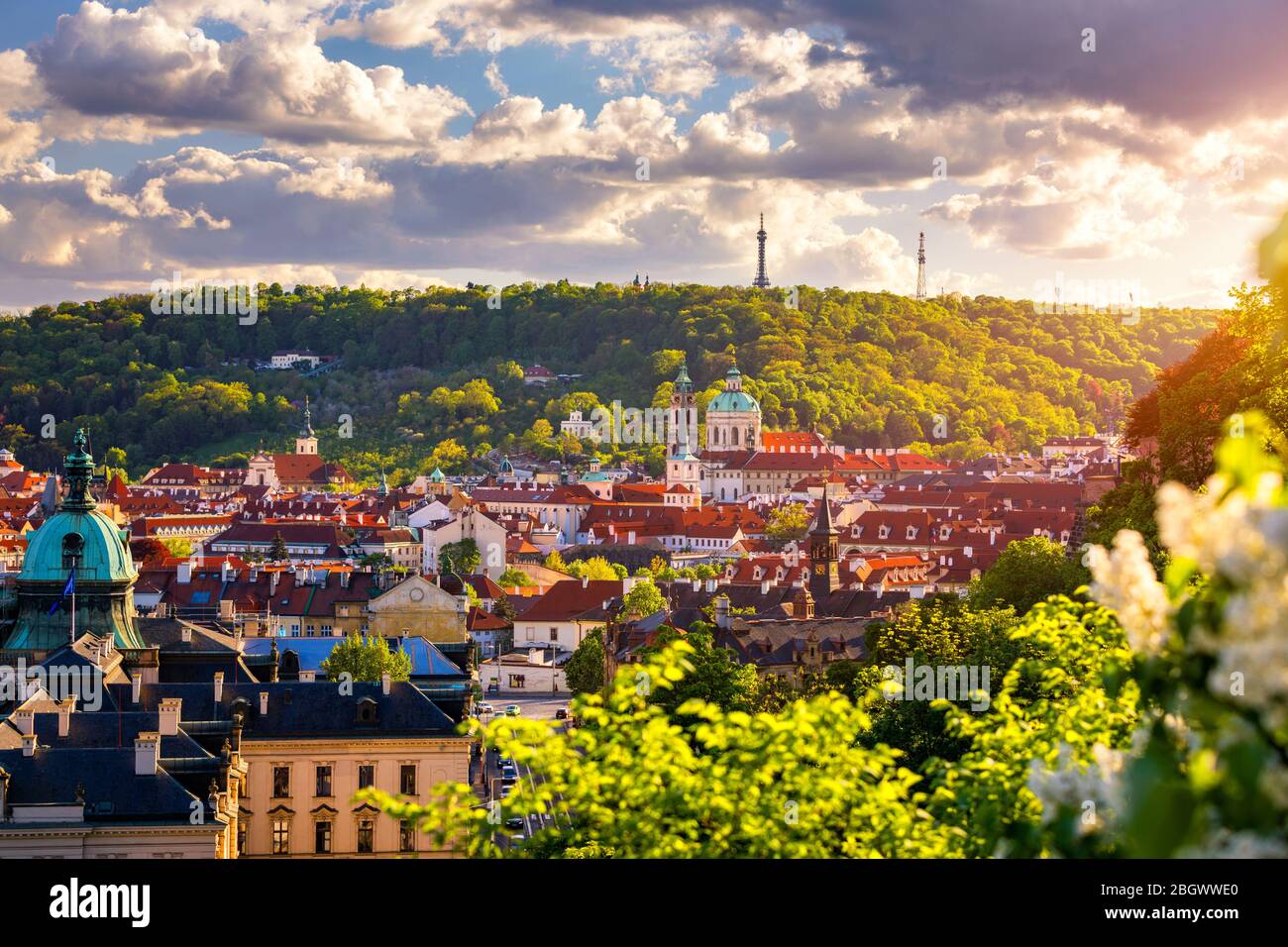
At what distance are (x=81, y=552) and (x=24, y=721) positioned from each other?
9331 millimetres

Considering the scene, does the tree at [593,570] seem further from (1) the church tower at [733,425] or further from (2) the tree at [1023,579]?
(1) the church tower at [733,425]

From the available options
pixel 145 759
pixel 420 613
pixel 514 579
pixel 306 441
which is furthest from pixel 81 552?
pixel 306 441

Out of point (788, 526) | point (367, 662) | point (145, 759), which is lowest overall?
point (788, 526)

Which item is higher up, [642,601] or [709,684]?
[709,684]

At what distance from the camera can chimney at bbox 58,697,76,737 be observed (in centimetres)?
2739

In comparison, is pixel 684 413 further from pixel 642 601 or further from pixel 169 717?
pixel 169 717

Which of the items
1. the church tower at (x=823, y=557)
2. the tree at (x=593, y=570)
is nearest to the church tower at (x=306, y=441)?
the tree at (x=593, y=570)

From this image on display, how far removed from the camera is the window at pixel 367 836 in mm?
30125

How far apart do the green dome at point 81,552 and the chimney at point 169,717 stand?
786 cm

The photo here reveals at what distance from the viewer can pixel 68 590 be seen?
3550 cm

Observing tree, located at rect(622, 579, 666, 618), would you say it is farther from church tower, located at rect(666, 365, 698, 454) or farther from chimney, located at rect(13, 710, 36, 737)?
church tower, located at rect(666, 365, 698, 454)

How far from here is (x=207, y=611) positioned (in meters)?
65.2

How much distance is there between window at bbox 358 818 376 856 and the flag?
868 centimetres

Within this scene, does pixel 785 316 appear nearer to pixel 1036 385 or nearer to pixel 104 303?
pixel 1036 385
